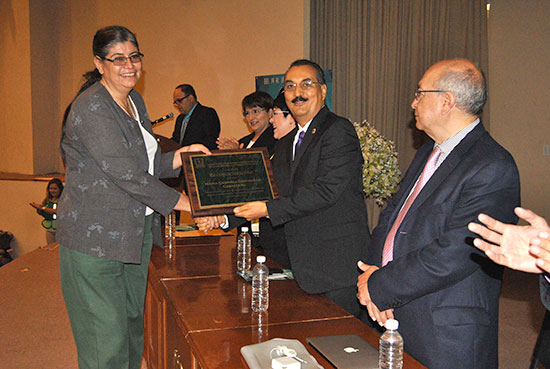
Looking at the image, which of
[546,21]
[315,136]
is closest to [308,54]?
[546,21]

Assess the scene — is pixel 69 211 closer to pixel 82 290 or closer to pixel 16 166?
pixel 82 290

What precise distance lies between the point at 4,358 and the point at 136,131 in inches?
100

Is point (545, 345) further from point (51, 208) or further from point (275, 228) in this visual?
point (51, 208)

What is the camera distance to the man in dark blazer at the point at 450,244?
1.94 meters

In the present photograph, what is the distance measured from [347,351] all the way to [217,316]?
0.61 m

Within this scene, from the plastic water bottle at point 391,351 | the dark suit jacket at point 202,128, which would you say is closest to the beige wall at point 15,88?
the dark suit jacket at point 202,128

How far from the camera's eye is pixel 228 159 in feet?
9.29

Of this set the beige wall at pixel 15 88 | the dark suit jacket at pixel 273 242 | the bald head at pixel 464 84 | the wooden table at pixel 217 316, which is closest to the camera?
the wooden table at pixel 217 316

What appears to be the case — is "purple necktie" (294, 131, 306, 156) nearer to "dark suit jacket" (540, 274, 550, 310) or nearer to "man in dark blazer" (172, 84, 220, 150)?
"dark suit jacket" (540, 274, 550, 310)

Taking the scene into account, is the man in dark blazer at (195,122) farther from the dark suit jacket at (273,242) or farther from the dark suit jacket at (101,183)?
the dark suit jacket at (101,183)

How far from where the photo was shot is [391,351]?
1590 millimetres

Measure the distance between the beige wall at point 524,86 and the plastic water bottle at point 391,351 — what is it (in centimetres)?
602

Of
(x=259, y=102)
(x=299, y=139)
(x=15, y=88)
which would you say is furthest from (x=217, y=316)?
(x=15, y=88)

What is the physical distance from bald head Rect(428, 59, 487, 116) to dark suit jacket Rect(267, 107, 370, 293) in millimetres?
694
